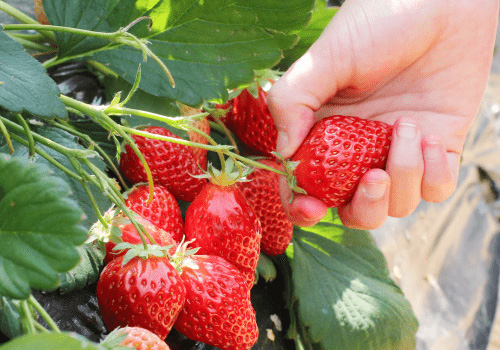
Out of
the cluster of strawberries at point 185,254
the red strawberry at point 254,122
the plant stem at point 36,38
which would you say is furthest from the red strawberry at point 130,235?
the plant stem at point 36,38

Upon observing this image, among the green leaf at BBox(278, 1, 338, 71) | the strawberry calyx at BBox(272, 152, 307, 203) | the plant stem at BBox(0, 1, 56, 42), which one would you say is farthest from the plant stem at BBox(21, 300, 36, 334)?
the green leaf at BBox(278, 1, 338, 71)

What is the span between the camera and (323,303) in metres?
0.63

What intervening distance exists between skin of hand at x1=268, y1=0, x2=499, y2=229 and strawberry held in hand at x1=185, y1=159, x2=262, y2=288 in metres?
0.06

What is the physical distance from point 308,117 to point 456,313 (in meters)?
1.16

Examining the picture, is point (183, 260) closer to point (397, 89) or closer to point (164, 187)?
point (164, 187)

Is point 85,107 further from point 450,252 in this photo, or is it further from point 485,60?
point 450,252

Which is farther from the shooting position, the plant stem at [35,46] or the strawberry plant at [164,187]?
the plant stem at [35,46]

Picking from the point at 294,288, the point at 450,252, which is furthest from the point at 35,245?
the point at 450,252

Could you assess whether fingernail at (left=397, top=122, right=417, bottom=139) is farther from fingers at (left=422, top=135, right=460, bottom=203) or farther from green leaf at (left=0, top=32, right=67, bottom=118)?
green leaf at (left=0, top=32, right=67, bottom=118)

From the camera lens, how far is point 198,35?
1.81 feet

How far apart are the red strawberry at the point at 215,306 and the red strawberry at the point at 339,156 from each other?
12 centimetres

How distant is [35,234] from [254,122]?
40 cm

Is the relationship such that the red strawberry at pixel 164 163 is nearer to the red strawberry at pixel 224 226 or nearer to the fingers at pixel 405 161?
the red strawberry at pixel 224 226

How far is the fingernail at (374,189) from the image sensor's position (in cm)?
46
